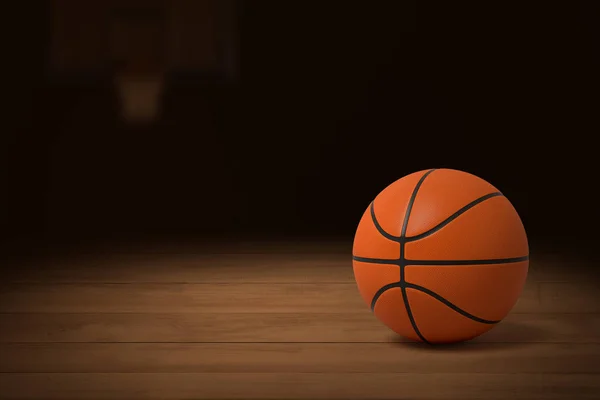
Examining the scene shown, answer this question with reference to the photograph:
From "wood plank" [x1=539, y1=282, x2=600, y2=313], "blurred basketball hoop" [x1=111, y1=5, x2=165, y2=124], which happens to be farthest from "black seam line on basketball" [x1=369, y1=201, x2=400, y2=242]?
"blurred basketball hoop" [x1=111, y1=5, x2=165, y2=124]

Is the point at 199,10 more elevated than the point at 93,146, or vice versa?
the point at 199,10

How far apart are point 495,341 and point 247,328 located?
1.91ft

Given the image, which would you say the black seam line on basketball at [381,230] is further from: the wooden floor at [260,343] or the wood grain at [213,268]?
the wood grain at [213,268]

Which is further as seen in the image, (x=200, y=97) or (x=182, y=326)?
(x=200, y=97)

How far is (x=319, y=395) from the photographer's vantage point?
133cm

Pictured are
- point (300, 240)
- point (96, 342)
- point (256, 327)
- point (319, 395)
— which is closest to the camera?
point (319, 395)

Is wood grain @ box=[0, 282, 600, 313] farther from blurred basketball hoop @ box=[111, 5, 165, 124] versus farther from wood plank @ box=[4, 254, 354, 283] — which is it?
blurred basketball hoop @ box=[111, 5, 165, 124]

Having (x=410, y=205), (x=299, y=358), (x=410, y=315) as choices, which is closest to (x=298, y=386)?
(x=299, y=358)

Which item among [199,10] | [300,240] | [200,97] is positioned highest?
[199,10]

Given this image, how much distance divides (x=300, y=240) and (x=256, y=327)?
190cm

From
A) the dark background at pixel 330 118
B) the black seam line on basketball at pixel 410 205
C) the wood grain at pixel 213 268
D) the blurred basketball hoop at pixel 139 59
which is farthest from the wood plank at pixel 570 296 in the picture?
the blurred basketball hoop at pixel 139 59

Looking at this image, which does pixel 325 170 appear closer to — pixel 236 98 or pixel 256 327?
pixel 236 98

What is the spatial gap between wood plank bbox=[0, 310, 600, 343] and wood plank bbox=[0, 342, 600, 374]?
56mm

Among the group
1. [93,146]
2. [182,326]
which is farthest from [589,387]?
[93,146]
